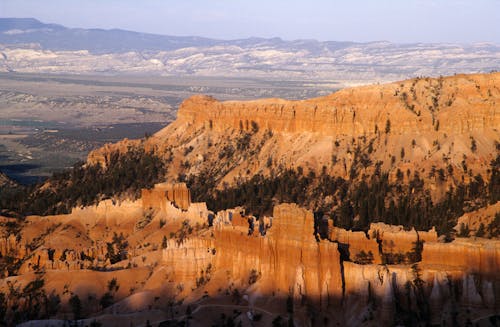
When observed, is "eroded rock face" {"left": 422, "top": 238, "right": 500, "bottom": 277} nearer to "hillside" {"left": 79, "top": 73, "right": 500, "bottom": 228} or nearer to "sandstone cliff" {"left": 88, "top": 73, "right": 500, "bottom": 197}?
"hillside" {"left": 79, "top": 73, "right": 500, "bottom": 228}

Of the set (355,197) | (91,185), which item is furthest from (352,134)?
(91,185)

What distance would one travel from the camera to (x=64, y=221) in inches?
3452

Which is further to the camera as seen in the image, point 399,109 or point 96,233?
point 399,109

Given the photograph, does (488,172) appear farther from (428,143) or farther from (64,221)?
(64,221)

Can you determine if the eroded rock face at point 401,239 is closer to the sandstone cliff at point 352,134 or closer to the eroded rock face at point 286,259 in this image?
the eroded rock face at point 286,259

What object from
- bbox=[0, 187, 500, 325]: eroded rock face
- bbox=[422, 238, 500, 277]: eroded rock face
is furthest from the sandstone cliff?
bbox=[422, 238, 500, 277]: eroded rock face

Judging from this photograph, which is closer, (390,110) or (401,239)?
(401,239)

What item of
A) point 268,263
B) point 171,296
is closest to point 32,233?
point 171,296

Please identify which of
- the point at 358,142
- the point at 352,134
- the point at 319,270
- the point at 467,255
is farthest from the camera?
the point at 352,134

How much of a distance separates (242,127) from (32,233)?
3740 centimetres

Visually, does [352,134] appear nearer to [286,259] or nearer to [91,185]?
[91,185]

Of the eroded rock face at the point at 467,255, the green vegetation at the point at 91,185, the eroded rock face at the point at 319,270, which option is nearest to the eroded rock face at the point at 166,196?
the green vegetation at the point at 91,185

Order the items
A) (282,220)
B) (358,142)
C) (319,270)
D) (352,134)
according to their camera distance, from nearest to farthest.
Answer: (319,270) → (282,220) → (358,142) → (352,134)

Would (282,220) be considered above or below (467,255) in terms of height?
above
